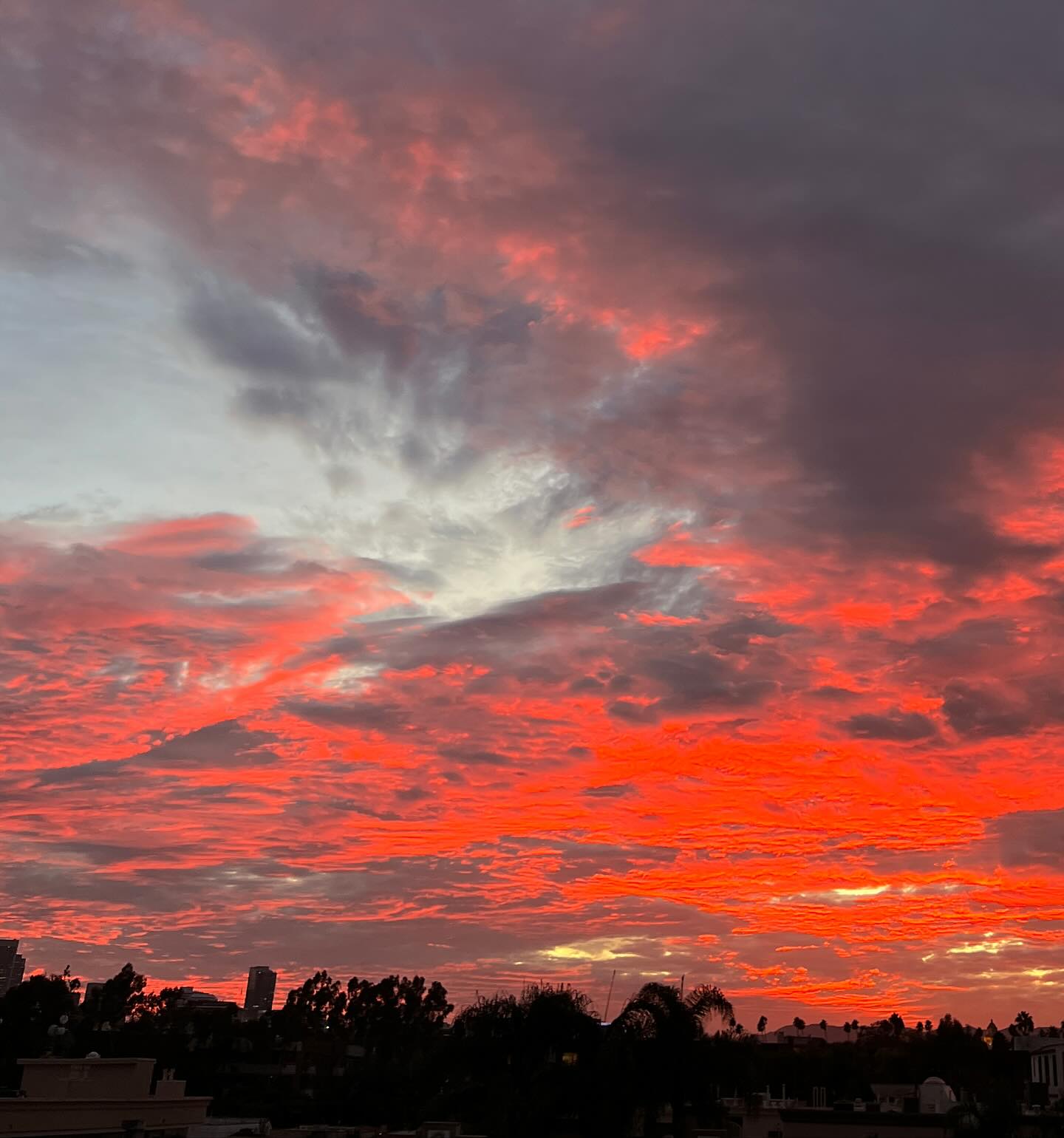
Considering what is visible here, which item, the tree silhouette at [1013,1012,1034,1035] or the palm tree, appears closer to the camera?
the palm tree

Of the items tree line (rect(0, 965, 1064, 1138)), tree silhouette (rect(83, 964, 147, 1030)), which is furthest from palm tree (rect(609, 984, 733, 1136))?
tree silhouette (rect(83, 964, 147, 1030))

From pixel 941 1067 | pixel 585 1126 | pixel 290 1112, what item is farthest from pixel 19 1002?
pixel 941 1067

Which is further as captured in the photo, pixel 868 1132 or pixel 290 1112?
pixel 290 1112

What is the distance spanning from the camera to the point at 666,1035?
48062mm

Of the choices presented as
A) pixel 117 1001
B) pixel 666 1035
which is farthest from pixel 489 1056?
pixel 117 1001

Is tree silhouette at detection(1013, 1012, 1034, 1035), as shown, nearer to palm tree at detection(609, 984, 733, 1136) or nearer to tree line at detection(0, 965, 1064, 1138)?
tree line at detection(0, 965, 1064, 1138)

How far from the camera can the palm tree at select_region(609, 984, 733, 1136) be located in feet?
155

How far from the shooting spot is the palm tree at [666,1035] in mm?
47281

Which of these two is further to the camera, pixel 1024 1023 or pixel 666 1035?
pixel 1024 1023

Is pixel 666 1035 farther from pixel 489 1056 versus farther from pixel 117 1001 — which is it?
pixel 117 1001

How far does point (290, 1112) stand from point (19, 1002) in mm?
40231

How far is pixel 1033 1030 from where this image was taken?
174 meters

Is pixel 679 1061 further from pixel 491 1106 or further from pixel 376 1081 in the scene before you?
pixel 376 1081

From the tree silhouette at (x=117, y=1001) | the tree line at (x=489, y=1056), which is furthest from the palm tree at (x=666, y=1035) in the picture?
the tree silhouette at (x=117, y=1001)
